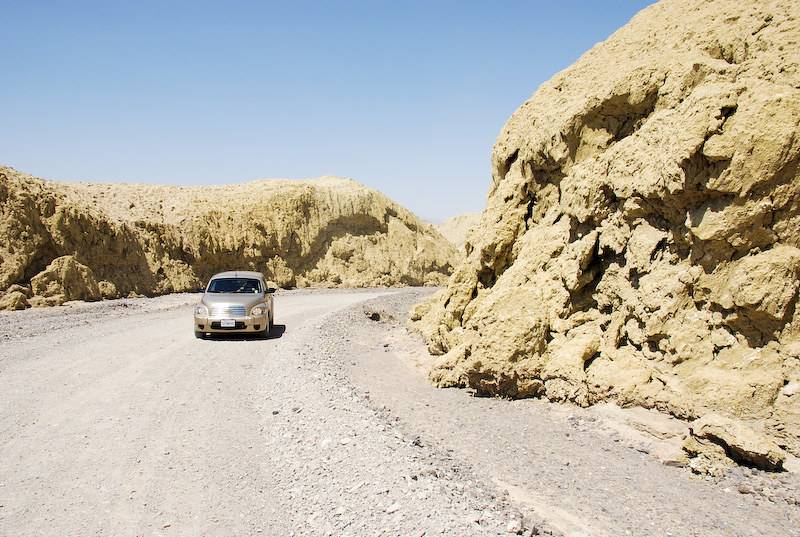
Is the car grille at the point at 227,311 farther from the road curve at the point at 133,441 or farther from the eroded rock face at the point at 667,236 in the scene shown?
the eroded rock face at the point at 667,236

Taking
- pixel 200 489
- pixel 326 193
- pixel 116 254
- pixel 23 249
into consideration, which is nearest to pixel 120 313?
pixel 23 249

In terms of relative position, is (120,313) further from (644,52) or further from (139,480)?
(644,52)

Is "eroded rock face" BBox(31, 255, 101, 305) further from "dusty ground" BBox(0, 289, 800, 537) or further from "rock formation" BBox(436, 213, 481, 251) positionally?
"rock formation" BBox(436, 213, 481, 251)

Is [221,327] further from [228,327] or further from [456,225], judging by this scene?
[456,225]

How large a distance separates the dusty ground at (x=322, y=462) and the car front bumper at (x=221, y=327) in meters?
2.88

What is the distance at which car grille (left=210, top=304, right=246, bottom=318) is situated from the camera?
13.8 m

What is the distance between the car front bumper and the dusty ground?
2.88 meters

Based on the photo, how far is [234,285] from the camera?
50.4ft

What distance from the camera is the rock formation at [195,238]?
21.8 metres

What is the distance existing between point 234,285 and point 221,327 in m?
1.93

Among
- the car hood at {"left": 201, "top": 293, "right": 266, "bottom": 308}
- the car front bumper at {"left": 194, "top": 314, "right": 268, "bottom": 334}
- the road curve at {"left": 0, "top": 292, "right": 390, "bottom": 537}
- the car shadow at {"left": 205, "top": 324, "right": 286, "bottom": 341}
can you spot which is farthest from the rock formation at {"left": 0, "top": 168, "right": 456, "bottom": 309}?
the road curve at {"left": 0, "top": 292, "right": 390, "bottom": 537}

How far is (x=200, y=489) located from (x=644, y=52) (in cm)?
1050

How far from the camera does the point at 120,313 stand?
760 inches

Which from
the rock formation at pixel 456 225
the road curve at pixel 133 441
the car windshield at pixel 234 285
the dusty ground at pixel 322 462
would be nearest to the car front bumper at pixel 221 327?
the road curve at pixel 133 441
